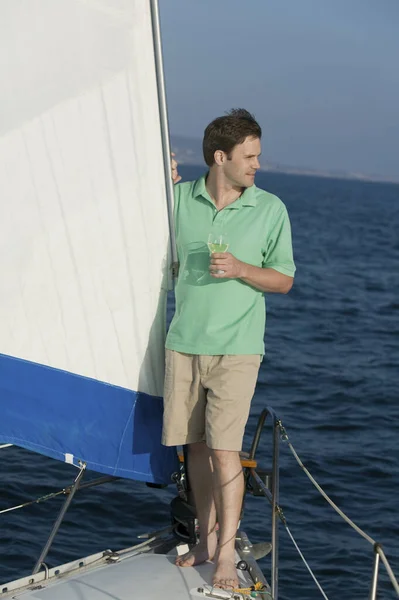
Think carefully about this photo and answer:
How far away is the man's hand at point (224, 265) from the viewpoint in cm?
467

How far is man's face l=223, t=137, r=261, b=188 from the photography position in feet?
16.0

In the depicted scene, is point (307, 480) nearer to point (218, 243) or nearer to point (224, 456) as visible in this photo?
point (224, 456)

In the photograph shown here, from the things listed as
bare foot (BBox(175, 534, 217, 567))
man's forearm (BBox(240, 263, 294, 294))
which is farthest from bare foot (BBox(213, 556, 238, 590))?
man's forearm (BBox(240, 263, 294, 294))

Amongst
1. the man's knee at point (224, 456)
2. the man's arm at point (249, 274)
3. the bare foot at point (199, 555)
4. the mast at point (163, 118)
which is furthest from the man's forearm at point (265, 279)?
the bare foot at point (199, 555)

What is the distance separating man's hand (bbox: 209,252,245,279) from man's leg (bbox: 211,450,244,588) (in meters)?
0.79

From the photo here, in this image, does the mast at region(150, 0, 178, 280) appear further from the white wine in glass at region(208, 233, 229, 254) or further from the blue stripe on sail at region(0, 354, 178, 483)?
the blue stripe on sail at region(0, 354, 178, 483)

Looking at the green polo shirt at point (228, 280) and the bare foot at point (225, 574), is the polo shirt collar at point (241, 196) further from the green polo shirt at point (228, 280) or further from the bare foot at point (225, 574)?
the bare foot at point (225, 574)

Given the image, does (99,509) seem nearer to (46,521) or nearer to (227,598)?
(46,521)

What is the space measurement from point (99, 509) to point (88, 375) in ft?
14.0

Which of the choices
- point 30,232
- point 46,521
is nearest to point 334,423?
point 46,521

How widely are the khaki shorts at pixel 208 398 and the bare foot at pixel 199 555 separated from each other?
482 millimetres

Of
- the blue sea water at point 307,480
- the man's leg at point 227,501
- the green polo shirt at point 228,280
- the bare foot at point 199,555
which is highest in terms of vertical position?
the green polo shirt at point 228,280

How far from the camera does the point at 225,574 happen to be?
4.91 m

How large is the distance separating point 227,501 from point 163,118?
1.69 m
